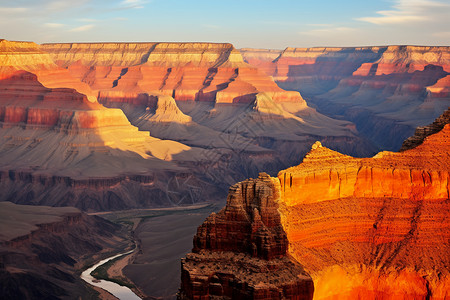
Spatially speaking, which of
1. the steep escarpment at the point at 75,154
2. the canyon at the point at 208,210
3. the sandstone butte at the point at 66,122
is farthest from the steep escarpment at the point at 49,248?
the sandstone butte at the point at 66,122

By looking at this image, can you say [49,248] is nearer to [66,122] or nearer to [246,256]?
[246,256]

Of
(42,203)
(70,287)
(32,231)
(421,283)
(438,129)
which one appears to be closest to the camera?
(421,283)

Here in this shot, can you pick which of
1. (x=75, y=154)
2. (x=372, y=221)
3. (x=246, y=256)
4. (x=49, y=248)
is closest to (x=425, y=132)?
(x=372, y=221)

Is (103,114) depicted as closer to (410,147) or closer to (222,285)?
(410,147)

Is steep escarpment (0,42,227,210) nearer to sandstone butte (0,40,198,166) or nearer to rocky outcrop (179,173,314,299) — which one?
sandstone butte (0,40,198,166)

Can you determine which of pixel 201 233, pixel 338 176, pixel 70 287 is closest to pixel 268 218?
pixel 201 233

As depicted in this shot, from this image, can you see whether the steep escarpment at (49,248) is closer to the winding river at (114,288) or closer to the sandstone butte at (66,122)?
the winding river at (114,288)

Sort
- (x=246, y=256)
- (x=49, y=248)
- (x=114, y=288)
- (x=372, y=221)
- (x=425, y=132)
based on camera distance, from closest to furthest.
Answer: (x=246, y=256), (x=372, y=221), (x=425, y=132), (x=114, y=288), (x=49, y=248)
